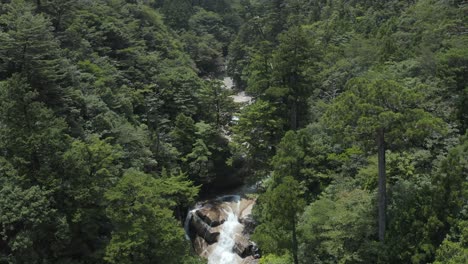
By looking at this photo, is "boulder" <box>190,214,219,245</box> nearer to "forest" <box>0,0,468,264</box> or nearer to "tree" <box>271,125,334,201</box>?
"forest" <box>0,0,468,264</box>

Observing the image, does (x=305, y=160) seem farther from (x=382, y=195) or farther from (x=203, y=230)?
(x=203, y=230)

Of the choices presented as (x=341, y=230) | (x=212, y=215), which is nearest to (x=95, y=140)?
(x=212, y=215)

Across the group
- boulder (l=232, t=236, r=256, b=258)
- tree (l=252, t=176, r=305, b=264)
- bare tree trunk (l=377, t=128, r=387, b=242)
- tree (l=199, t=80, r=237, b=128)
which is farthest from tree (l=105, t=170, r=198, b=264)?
tree (l=199, t=80, r=237, b=128)

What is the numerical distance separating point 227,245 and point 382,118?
58.6ft

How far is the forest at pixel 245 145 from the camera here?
2017 cm

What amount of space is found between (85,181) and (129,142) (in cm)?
818

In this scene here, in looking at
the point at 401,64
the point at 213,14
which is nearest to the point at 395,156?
the point at 401,64

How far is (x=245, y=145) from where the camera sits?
119 feet

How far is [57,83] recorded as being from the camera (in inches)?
1172

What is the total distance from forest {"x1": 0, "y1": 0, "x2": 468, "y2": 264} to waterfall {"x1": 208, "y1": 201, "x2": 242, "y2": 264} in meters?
2.23

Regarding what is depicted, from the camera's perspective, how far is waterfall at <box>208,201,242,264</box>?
1215 inches

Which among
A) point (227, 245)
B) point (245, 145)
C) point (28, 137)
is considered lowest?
point (227, 245)

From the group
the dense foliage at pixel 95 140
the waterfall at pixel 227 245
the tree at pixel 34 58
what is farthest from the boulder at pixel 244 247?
the tree at pixel 34 58

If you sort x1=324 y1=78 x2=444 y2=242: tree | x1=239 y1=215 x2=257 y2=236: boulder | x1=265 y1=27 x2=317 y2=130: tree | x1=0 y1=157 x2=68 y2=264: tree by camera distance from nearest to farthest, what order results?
1. x1=324 y1=78 x2=444 y2=242: tree
2. x1=0 y1=157 x2=68 y2=264: tree
3. x1=239 y1=215 x2=257 y2=236: boulder
4. x1=265 y1=27 x2=317 y2=130: tree
